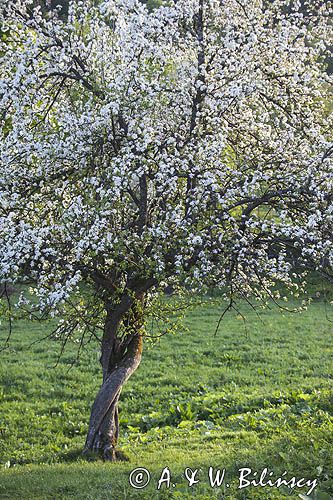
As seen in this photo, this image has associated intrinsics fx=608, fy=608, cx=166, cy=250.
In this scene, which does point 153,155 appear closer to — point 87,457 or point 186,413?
point 87,457

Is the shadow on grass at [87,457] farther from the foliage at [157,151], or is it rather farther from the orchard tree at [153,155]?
the foliage at [157,151]

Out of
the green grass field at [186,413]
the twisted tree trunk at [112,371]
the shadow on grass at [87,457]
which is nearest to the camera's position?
the green grass field at [186,413]

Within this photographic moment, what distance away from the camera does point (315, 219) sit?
7.71 m

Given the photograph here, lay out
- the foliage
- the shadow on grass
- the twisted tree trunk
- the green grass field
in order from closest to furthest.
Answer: the foliage, the green grass field, the twisted tree trunk, the shadow on grass

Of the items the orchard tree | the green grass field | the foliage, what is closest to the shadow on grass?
the green grass field

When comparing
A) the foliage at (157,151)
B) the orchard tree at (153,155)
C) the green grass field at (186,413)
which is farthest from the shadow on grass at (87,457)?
the foliage at (157,151)

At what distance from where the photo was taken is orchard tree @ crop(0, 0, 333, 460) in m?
8.43

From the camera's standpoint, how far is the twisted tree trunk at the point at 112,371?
10609 mm

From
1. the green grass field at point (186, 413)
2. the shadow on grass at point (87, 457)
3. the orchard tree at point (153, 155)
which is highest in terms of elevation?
the orchard tree at point (153, 155)

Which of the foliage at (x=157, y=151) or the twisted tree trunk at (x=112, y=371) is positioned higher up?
the foliage at (x=157, y=151)

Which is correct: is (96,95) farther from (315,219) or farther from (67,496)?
(67,496)

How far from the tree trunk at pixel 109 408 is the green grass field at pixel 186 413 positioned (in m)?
0.40

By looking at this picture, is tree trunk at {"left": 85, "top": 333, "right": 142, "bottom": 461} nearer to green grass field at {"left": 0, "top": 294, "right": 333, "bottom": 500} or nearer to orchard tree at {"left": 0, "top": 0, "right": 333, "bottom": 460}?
orchard tree at {"left": 0, "top": 0, "right": 333, "bottom": 460}

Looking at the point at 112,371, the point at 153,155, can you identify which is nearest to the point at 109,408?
the point at 112,371
